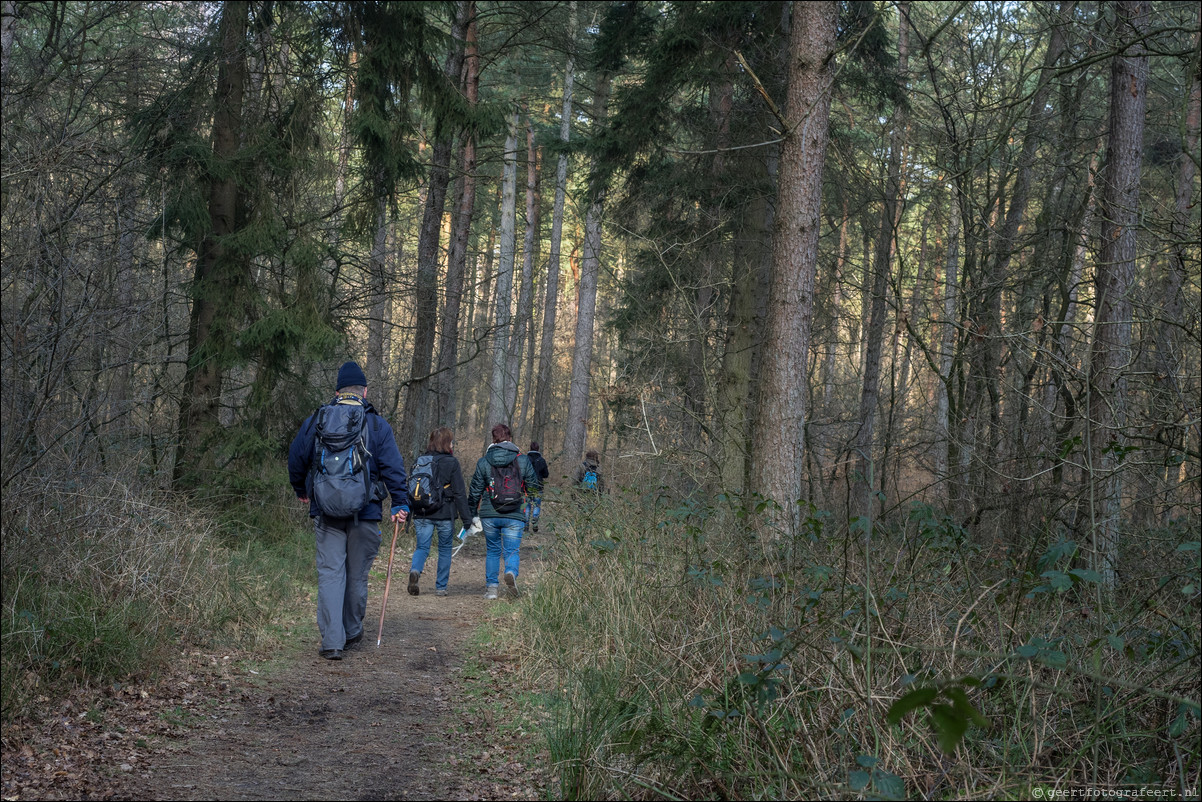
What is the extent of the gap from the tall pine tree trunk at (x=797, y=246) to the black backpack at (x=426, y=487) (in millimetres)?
3687

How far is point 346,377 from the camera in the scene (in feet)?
22.9

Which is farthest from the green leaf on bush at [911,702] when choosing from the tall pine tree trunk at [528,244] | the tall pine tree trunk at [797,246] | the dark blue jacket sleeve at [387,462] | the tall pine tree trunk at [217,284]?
the tall pine tree trunk at [528,244]

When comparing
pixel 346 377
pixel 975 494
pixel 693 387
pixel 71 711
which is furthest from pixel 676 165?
pixel 71 711

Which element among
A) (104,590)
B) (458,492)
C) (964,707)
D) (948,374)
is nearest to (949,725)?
(964,707)

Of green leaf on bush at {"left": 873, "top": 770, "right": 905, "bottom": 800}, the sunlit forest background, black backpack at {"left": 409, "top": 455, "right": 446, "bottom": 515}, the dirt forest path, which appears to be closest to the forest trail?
the dirt forest path

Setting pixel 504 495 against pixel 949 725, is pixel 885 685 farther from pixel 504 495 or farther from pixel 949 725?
pixel 504 495

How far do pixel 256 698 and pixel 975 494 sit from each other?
6749mm

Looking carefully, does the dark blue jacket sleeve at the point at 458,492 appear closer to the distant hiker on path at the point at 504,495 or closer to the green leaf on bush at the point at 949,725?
the distant hiker on path at the point at 504,495

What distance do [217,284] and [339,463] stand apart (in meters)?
4.78

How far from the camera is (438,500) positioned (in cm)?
992

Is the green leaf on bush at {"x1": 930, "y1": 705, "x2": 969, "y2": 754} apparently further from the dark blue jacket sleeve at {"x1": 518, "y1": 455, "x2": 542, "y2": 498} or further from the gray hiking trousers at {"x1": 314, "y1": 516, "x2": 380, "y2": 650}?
the dark blue jacket sleeve at {"x1": 518, "y1": 455, "x2": 542, "y2": 498}

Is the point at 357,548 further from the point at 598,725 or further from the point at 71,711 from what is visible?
the point at 598,725

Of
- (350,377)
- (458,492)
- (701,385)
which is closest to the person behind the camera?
(350,377)

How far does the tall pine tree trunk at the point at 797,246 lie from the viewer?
320 inches
